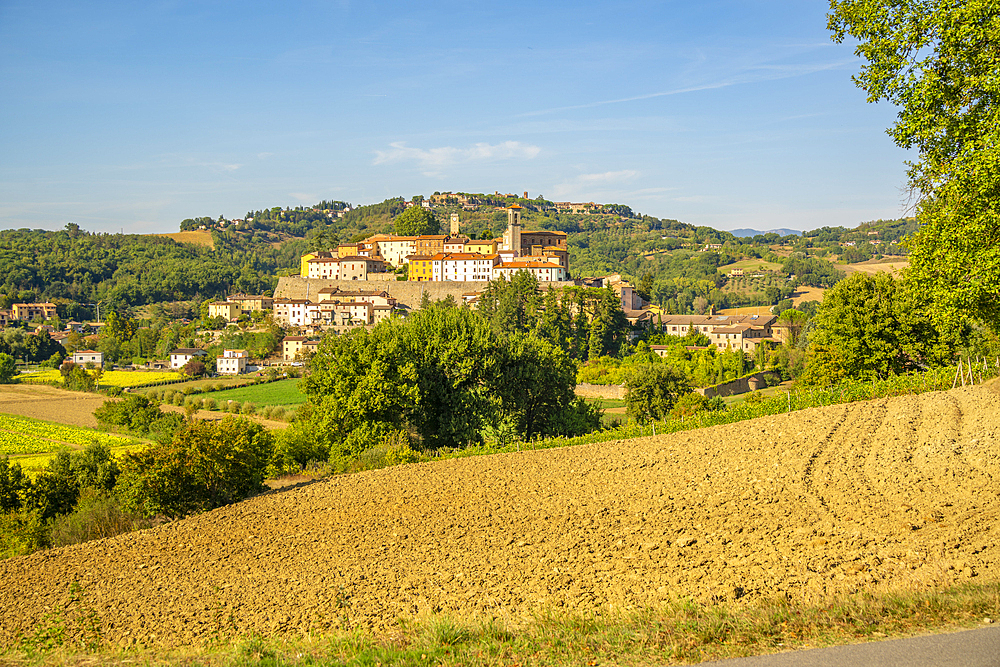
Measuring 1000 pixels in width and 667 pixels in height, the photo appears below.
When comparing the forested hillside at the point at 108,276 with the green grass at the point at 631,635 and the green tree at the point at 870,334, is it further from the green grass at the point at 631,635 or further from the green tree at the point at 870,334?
the green grass at the point at 631,635

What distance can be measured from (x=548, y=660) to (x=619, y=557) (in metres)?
→ 3.03

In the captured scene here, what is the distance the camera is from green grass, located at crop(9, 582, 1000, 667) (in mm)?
5602

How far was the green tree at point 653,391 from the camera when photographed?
44875 millimetres

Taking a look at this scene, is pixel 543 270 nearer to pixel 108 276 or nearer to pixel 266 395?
pixel 266 395

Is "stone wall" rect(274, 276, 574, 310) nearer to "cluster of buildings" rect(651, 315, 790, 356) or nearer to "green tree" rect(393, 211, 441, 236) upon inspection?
"cluster of buildings" rect(651, 315, 790, 356)

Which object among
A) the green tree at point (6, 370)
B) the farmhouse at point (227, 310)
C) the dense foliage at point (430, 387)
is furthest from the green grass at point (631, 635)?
the farmhouse at point (227, 310)

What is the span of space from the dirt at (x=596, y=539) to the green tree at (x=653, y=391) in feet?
99.9

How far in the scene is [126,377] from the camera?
8131cm

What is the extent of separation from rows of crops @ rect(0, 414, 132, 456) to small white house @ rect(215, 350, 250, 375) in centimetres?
3207

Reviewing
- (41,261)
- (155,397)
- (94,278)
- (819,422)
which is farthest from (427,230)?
(819,422)

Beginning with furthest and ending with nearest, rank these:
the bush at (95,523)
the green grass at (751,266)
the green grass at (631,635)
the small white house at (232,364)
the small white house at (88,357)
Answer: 1. the green grass at (751,266)
2. the small white house at (88,357)
3. the small white house at (232,364)
4. the bush at (95,523)
5. the green grass at (631,635)

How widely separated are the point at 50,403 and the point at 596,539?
66058 millimetres

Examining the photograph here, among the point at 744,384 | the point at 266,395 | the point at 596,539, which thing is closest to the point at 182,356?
the point at 266,395

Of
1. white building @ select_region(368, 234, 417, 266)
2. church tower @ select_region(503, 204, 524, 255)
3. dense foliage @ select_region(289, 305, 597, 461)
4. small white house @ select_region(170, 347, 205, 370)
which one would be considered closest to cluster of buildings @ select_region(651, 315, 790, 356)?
church tower @ select_region(503, 204, 524, 255)
